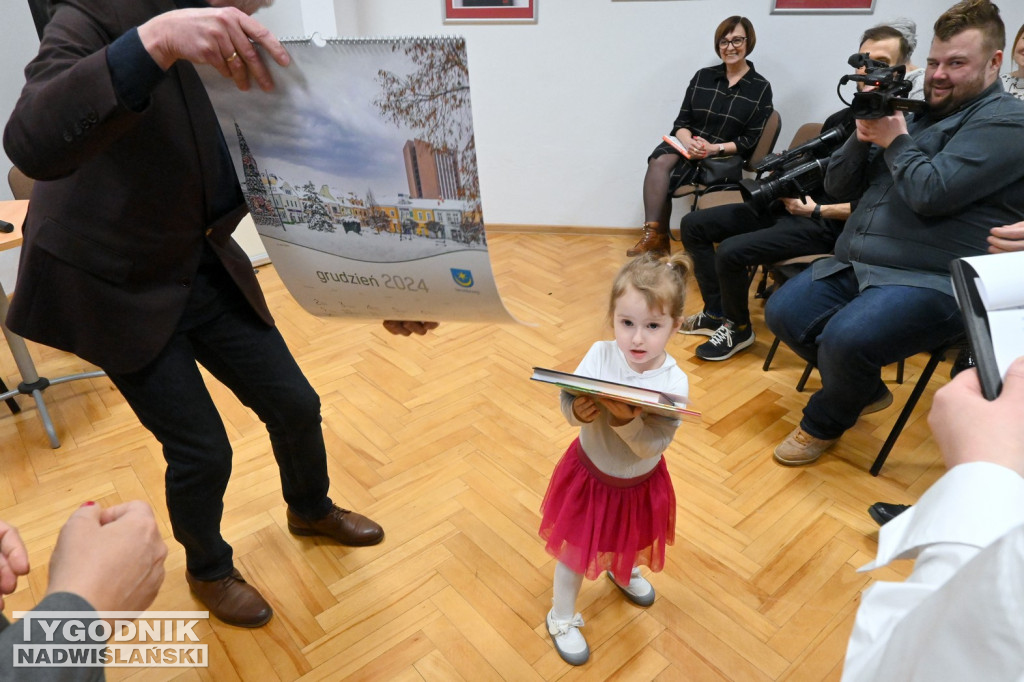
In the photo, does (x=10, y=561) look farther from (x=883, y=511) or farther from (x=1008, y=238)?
(x=1008, y=238)

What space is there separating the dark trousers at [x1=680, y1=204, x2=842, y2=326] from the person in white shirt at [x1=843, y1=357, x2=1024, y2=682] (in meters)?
1.96

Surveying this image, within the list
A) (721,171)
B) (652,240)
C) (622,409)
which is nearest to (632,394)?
(622,409)

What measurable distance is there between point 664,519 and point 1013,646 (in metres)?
0.97

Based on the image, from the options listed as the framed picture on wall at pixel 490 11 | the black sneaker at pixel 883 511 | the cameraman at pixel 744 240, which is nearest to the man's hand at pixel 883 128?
the cameraman at pixel 744 240

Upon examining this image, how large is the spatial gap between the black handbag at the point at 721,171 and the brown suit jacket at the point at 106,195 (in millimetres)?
2836

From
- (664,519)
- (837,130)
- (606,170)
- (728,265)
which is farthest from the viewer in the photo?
(606,170)

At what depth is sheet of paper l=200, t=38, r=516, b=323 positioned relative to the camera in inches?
32.7

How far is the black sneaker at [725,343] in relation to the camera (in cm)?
282

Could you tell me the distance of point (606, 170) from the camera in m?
4.24

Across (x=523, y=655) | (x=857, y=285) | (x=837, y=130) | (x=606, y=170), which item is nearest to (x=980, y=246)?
(x=857, y=285)

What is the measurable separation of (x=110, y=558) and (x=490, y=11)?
401 cm

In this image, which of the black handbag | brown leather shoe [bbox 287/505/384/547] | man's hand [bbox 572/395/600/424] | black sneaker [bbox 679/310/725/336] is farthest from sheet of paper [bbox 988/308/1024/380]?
the black handbag

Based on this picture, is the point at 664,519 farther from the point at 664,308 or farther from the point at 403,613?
the point at 403,613

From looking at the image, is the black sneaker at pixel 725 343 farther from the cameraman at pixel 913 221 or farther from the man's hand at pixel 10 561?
the man's hand at pixel 10 561
